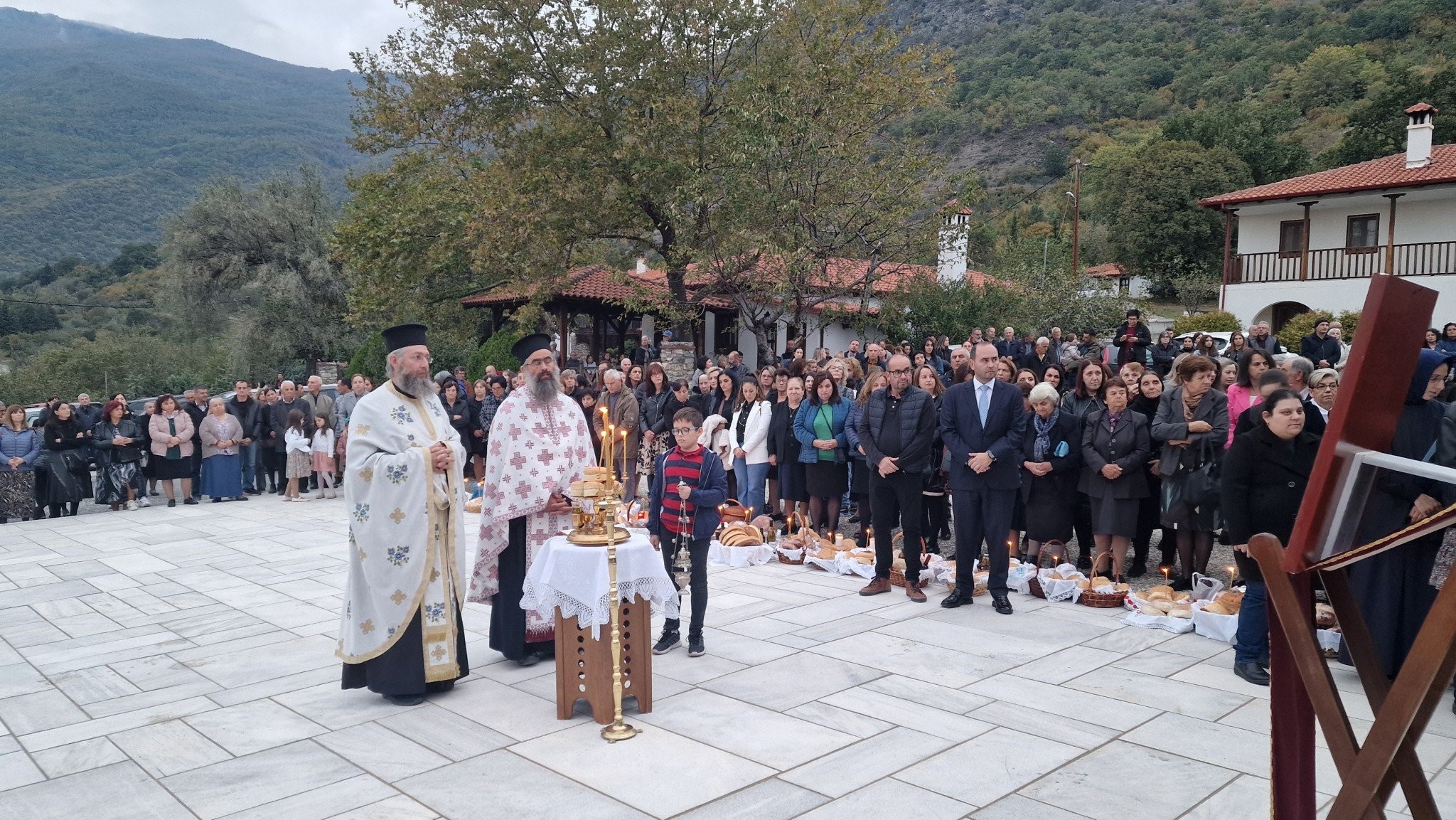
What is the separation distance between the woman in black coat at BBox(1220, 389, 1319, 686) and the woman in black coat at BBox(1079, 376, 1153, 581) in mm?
1971

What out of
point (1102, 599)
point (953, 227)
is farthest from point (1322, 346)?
point (1102, 599)

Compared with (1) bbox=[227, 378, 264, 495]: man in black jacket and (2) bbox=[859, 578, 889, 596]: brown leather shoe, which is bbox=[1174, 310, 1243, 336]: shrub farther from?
(1) bbox=[227, 378, 264, 495]: man in black jacket

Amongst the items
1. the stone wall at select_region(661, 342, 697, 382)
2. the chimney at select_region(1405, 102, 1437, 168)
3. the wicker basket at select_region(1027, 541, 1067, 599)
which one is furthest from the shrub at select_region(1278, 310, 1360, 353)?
the wicker basket at select_region(1027, 541, 1067, 599)

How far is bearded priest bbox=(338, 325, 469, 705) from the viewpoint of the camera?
18.0ft

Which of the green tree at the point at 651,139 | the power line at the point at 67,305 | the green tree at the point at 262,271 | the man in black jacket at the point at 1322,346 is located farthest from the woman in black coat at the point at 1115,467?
the power line at the point at 67,305

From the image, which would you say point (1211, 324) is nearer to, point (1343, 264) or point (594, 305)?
point (1343, 264)

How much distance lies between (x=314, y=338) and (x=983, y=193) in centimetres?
2529

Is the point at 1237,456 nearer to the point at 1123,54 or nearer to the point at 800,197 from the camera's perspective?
the point at 800,197

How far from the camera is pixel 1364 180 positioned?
26422 millimetres

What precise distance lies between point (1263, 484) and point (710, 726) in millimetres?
3259

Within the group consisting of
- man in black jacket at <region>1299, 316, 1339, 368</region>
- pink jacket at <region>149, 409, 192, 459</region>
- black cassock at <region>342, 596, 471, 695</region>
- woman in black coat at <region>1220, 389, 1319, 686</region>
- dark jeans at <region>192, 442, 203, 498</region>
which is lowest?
dark jeans at <region>192, 442, 203, 498</region>

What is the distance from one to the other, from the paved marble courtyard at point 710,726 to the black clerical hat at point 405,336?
6.29 feet

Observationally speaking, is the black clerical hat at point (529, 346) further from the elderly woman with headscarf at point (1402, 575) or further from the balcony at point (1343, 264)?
the balcony at point (1343, 264)

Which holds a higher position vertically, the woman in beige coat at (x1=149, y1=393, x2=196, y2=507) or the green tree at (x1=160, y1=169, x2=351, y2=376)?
the green tree at (x1=160, y1=169, x2=351, y2=376)
